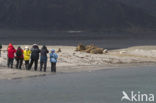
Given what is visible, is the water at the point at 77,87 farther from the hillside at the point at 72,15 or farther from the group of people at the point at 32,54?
the hillside at the point at 72,15

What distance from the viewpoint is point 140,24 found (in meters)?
182

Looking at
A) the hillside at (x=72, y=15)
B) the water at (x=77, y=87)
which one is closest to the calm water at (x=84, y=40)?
the water at (x=77, y=87)

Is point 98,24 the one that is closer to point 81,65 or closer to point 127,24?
point 127,24

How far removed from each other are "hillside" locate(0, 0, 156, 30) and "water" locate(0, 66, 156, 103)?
145524 millimetres

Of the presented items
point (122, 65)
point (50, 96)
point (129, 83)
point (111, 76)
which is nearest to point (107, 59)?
point (122, 65)

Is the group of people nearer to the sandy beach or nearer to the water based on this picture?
the sandy beach

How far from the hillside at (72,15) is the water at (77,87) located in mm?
145524

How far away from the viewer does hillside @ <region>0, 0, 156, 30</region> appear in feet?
586

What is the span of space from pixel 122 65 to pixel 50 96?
15491 millimetres

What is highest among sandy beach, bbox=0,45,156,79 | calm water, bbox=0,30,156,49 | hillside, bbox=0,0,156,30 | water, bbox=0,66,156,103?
hillside, bbox=0,0,156,30

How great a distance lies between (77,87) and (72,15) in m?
165

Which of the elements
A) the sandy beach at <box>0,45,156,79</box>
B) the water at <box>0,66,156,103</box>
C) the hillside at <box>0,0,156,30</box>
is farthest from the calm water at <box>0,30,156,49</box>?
the hillside at <box>0,0,156,30</box>

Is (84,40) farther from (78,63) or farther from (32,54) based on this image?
(32,54)

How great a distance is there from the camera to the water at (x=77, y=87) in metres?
19.5
